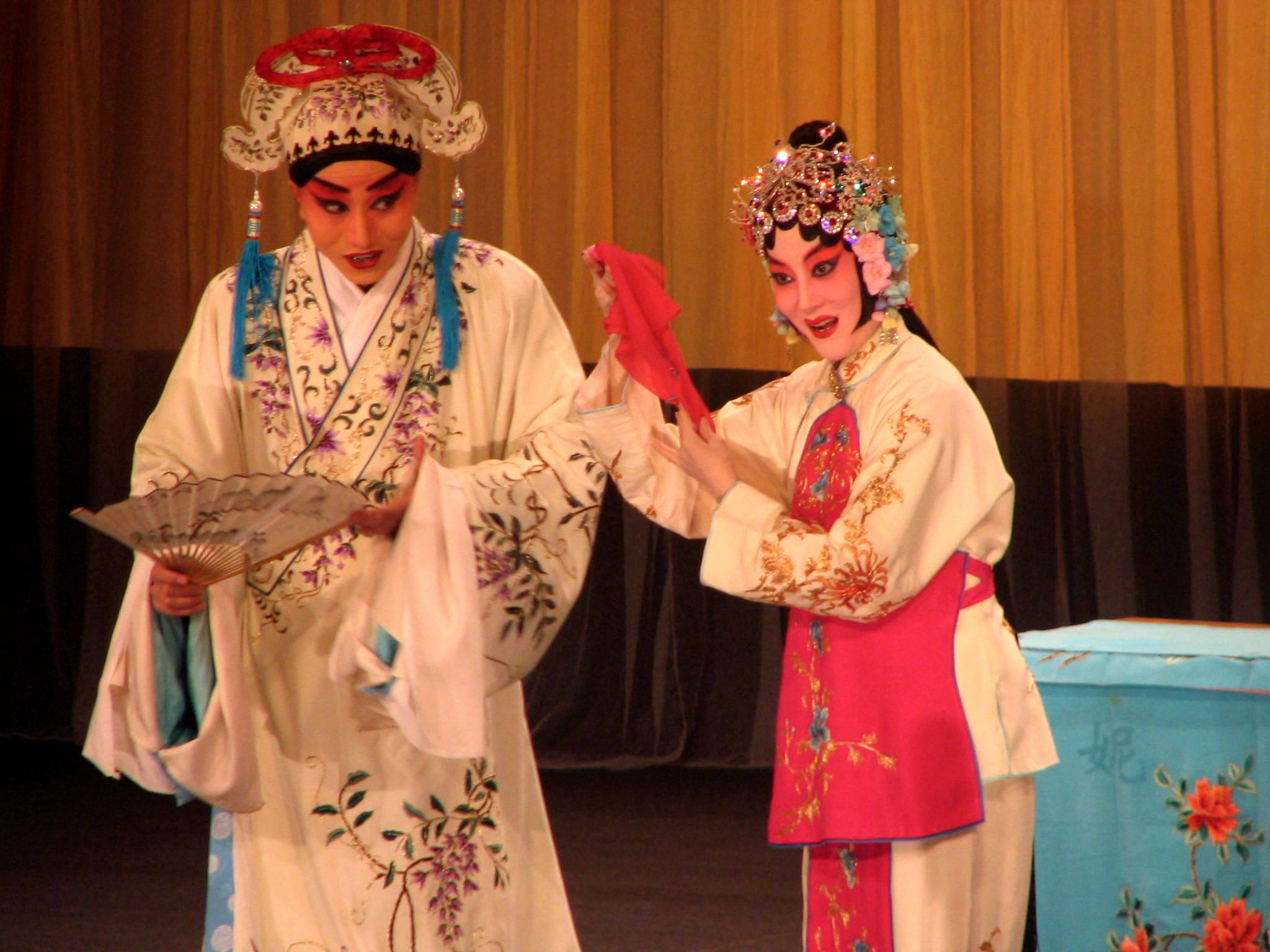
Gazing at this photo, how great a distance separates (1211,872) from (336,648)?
1.42m

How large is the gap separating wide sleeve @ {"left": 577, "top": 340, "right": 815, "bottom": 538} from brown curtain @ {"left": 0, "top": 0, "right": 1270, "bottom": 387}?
9.06ft

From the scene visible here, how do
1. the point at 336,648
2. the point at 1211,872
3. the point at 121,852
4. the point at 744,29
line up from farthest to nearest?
the point at 744,29 → the point at 121,852 → the point at 1211,872 → the point at 336,648

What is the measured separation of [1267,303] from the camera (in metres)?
4.57

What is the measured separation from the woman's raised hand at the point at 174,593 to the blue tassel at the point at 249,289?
331 mm

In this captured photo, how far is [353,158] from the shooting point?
82.8 inches

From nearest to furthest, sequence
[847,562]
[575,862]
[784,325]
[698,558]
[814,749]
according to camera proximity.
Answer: [847,562]
[814,749]
[784,325]
[575,862]
[698,558]

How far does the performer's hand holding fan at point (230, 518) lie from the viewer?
183 centimetres

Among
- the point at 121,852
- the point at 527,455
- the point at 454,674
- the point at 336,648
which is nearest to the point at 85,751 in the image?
the point at 336,648

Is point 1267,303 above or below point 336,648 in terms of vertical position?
above

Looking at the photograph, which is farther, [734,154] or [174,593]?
[734,154]

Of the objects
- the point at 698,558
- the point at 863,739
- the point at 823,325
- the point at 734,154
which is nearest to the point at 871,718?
the point at 863,739

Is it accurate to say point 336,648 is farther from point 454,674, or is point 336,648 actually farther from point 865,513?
point 865,513

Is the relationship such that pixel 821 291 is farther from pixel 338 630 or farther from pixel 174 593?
pixel 174 593

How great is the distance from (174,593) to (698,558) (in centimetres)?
301
